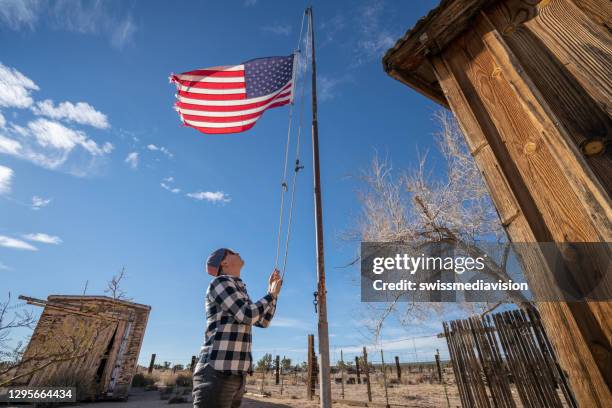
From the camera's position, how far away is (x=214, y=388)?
6.78 feet

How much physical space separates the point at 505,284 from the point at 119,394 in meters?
16.2

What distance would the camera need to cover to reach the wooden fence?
5402mm

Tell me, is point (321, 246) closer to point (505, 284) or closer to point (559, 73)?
point (559, 73)

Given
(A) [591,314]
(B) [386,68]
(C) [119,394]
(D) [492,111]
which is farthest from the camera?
(C) [119,394]

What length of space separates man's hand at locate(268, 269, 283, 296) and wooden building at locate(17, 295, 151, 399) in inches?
459

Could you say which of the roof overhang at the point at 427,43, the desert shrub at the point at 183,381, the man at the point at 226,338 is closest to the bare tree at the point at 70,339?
the man at the point at 226,338

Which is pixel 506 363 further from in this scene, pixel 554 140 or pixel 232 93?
pixel 232 93

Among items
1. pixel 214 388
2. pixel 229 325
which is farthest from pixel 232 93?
pixel 214 388

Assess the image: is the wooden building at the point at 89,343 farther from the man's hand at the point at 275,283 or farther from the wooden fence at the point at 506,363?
the wooden fence at the point at 506,363

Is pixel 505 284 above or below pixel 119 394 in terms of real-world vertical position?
above

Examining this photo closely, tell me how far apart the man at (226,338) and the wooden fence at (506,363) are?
5833 millimetres

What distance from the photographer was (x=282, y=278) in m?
3.11

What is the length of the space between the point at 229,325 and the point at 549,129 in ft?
8.01

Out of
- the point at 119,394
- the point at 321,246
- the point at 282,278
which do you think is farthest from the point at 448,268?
the point at 119,394
